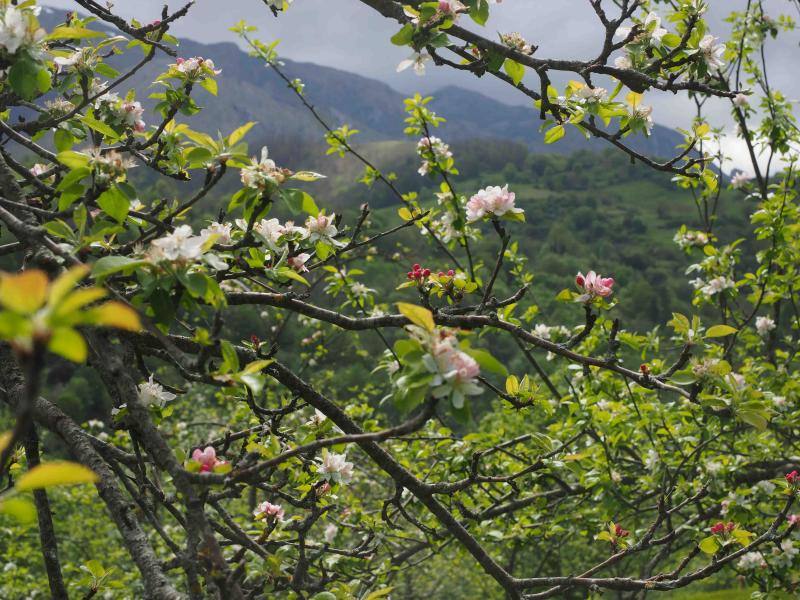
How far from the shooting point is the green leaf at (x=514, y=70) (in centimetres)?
250

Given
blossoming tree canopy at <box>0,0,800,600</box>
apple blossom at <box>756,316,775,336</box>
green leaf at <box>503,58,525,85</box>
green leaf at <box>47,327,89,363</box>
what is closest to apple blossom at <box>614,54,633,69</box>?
blossoming tree canopy at <box>0,0,800,600</box>

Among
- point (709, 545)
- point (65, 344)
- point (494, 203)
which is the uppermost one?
point (494, 203)

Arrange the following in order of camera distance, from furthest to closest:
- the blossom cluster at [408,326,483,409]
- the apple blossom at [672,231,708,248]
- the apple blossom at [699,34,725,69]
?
1. the apple blossom at [672,231,708,248]
2. the apple blossom at [699,34,725,69]
3. the blossom cluster at [408,326,483,409]

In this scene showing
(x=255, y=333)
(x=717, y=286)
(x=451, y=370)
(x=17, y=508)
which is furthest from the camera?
(x=717, y=286)

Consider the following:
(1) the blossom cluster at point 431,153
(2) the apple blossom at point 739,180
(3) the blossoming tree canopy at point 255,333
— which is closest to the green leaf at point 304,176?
(3) the blossoming tree canopy at point 255,333

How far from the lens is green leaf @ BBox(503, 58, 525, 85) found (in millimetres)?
2498

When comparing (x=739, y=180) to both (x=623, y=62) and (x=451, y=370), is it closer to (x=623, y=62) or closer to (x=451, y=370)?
(x=623, y=62)

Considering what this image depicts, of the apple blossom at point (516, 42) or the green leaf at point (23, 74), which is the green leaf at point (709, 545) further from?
the green leaf at point (23, 74)

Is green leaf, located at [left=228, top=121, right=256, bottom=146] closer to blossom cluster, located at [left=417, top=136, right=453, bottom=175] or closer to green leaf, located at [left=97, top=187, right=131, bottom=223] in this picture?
green leaf, located at [left=97, top=187, right=131, bottom=223]

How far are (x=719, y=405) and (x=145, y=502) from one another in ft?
6.52

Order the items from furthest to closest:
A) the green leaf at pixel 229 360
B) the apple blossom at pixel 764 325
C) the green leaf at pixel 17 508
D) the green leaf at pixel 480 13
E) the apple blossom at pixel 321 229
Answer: the apple blossom at pixel 764 325 < the apple blossom at pixel 321 229 < the green leaf at pixel 480 13 < the green leaf at pixel 229 360 < the green leaf at pixel 17 508

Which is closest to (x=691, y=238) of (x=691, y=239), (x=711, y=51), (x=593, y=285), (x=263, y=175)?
(x=691, y=239)

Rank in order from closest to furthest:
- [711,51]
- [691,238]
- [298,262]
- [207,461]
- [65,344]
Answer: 1. [65,344]
2. [207,461]
3. [298,262]
4. [711,51]
5. [691,238]

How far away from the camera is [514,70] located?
8.23ft
